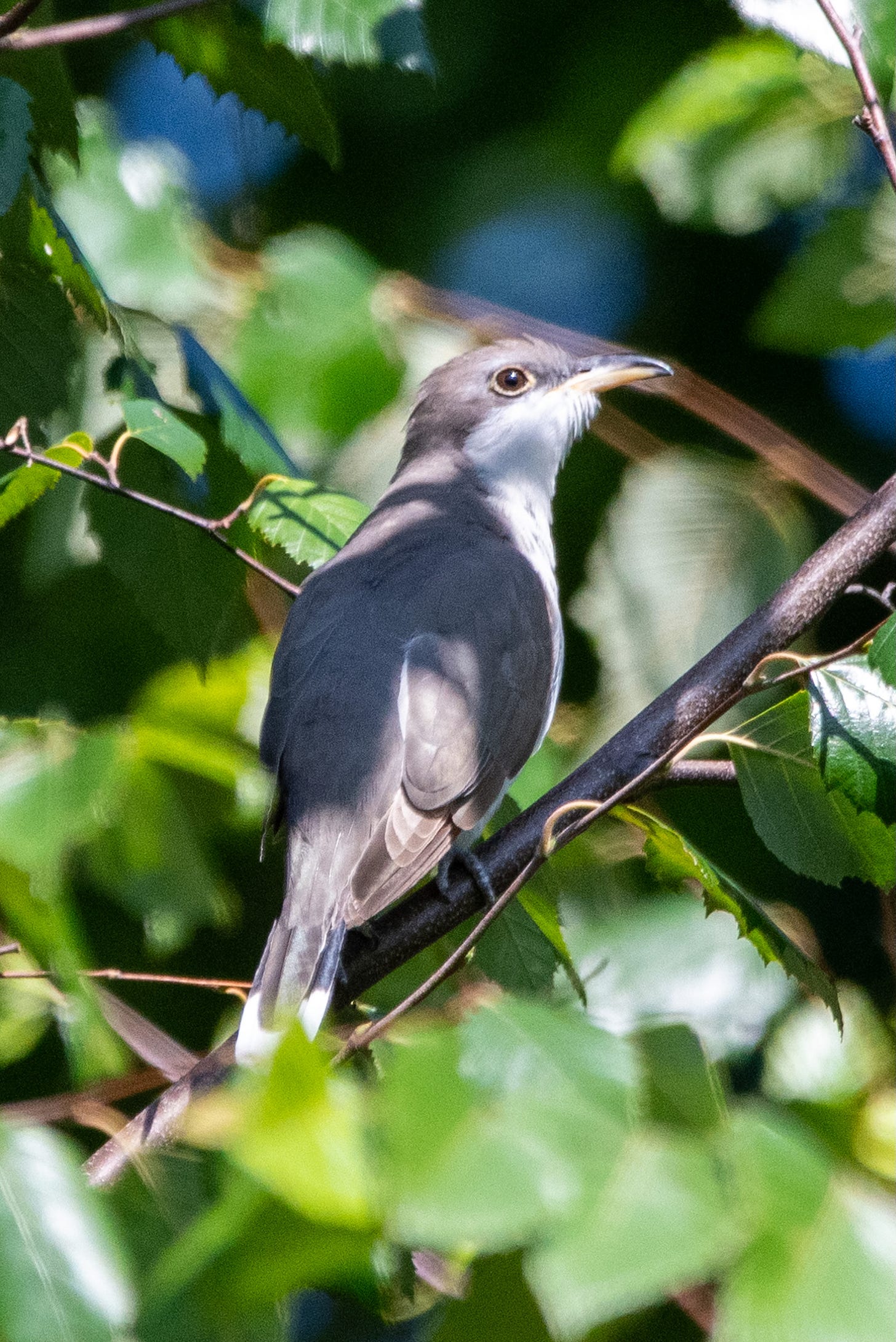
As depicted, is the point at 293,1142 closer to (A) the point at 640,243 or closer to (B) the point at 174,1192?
(B) the point at 174,1192

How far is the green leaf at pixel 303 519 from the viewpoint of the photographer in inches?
117

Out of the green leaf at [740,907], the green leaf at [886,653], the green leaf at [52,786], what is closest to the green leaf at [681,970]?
the green leaf at [740,907]

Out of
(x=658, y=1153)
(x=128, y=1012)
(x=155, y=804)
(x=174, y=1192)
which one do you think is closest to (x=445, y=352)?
(x=155, y=804)

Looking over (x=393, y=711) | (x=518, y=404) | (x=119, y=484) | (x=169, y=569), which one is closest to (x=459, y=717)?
(x=393, y=711)

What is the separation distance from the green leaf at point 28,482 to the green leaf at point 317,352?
926mm

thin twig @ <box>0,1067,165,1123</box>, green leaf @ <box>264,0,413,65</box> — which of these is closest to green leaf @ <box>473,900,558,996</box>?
thin twig @ <box>0,1067,165,1123</box>

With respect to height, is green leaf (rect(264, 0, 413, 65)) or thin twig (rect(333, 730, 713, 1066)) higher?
green leaf (rect(264, 0, 413, 65))

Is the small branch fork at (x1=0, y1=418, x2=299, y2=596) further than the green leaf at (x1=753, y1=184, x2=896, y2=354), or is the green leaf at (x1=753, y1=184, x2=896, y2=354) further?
the green leaf at (x1=753, y1=184, x2=896, y2=354)

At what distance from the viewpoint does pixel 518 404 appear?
181 inches

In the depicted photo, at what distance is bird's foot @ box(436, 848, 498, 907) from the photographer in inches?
110

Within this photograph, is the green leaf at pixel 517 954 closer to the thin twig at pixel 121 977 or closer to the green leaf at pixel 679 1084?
the thin twig at pixel 121 977

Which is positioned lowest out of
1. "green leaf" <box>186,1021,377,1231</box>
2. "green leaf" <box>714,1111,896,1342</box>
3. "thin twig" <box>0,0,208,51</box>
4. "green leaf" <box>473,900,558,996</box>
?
"green leaf" <box>473,900,558,996</box>

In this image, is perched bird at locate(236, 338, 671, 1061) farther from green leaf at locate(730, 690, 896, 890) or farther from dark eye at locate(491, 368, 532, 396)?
green leaf at locate(730, 690, 896, 890)

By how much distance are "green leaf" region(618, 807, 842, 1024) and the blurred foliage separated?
0.01 meters
